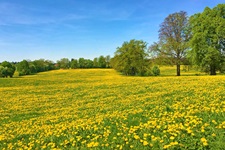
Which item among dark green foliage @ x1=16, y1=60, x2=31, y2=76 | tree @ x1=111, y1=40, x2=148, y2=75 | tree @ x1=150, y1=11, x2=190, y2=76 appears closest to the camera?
tree @ x1=150, y1=11, x2=190, y2=76

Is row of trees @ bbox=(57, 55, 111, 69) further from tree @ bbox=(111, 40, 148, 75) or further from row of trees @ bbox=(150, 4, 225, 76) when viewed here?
row of trees @ bbox=(150, 4, 225, 76)

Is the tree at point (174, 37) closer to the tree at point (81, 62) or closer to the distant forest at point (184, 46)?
the distant forest at point (184, 46)

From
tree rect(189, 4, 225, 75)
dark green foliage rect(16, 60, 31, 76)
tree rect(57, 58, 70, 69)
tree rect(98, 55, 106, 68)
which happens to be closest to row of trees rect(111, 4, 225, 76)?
tree rect(189, 4, 225, 75)

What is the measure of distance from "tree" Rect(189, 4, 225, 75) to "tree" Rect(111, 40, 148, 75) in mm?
21265

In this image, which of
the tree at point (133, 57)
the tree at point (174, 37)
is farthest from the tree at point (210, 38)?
the tree at point (133, 57)

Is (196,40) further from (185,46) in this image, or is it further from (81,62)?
(81,62)

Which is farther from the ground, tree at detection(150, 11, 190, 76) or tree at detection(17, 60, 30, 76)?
tree at detection(150, 11, 190, 76)

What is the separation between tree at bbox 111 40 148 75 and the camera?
58906 millimetres

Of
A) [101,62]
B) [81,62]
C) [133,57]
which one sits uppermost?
[81,62]

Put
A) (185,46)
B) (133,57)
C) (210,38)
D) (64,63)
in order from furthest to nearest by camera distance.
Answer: (64,63)
(133,57)
(185,46)
(210,38)

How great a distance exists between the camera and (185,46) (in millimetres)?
43375

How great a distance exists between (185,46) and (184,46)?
0.74 ft

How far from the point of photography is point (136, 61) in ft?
194

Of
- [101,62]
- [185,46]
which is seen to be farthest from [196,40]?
[101,62]
